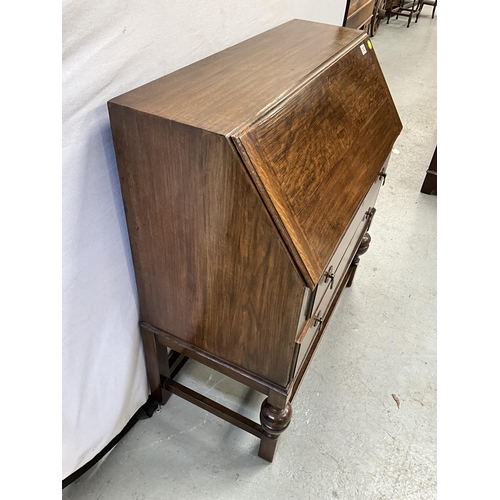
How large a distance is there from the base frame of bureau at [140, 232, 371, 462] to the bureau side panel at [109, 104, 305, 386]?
0.12ft

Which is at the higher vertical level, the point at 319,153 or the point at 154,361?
the point at 319,153

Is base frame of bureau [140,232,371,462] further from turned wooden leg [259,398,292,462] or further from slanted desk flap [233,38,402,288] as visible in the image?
slanted desk flap [233,38,402,288]

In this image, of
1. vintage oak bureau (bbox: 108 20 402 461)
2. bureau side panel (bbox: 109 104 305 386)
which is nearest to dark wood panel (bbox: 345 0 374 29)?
vintage oak bureau (bbox: 108 20 402 461)

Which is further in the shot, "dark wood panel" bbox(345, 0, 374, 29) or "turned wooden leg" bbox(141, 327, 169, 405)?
"dark wood panel" bbox(345, 0, 374, 29)

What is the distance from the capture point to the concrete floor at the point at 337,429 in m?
1.17

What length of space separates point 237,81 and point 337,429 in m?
1.11

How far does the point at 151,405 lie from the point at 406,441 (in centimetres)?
84

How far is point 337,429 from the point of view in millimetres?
1331

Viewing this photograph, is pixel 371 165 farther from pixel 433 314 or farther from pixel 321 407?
pixel 433 314

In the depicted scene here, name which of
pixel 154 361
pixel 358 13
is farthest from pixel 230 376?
pixel 358 13

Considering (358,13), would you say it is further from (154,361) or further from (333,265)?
(154,361)

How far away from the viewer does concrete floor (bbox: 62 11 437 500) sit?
1171 millimetres
